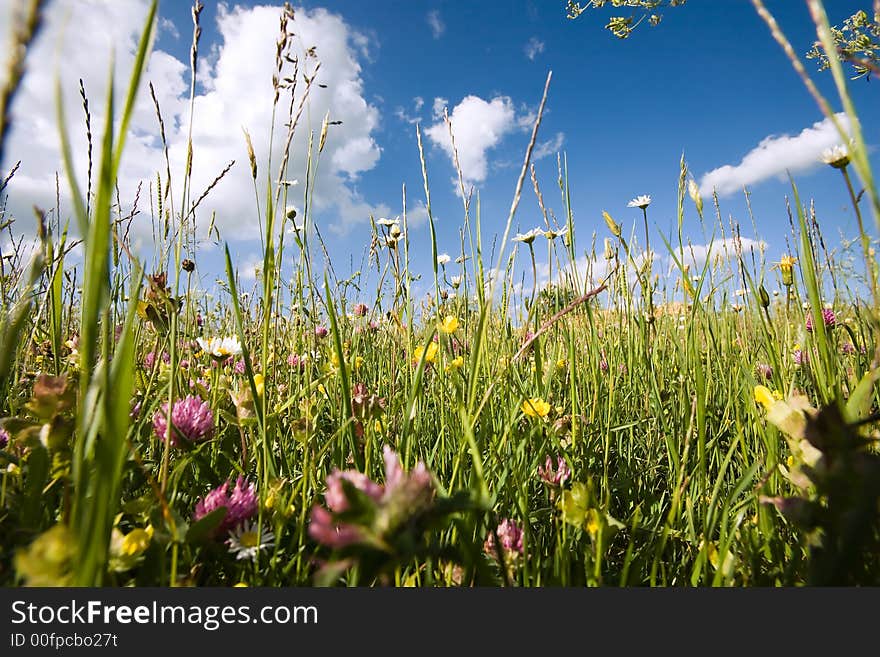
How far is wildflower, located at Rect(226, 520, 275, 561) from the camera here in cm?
69

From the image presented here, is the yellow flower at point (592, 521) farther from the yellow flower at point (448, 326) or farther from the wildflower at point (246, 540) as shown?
the yellow flower at point (448, 326)

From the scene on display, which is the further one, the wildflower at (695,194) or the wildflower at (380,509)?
the wildflower at (695,194)

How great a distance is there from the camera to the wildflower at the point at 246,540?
2.25 feet

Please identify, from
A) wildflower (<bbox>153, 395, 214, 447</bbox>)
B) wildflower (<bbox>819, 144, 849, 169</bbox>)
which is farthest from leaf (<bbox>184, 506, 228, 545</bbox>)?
wildflower (<bbox>819, 144, 849, 169</bbox>)

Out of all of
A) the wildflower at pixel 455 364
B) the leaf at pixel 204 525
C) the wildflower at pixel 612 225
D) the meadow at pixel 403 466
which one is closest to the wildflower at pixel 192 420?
the meadow at pixel 403 466

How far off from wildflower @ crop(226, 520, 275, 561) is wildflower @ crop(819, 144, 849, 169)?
1.14m

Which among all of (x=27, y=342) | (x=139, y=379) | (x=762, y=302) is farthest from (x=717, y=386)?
(x=27, y=342)

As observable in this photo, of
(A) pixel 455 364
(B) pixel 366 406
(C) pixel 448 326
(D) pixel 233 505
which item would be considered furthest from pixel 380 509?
(C) pixel 448 326

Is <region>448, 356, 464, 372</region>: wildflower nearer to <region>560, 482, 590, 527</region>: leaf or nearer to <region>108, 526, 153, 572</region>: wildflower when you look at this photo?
<region>560, 482, 590, 527</region>: leaf

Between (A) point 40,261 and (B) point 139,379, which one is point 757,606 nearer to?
(A) point 40,261

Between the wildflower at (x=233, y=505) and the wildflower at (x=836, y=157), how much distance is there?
1.15 meters

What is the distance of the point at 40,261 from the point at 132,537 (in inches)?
14.4

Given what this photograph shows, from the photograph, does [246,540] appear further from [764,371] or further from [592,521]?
[764,371]

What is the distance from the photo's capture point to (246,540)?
711 millimetres
